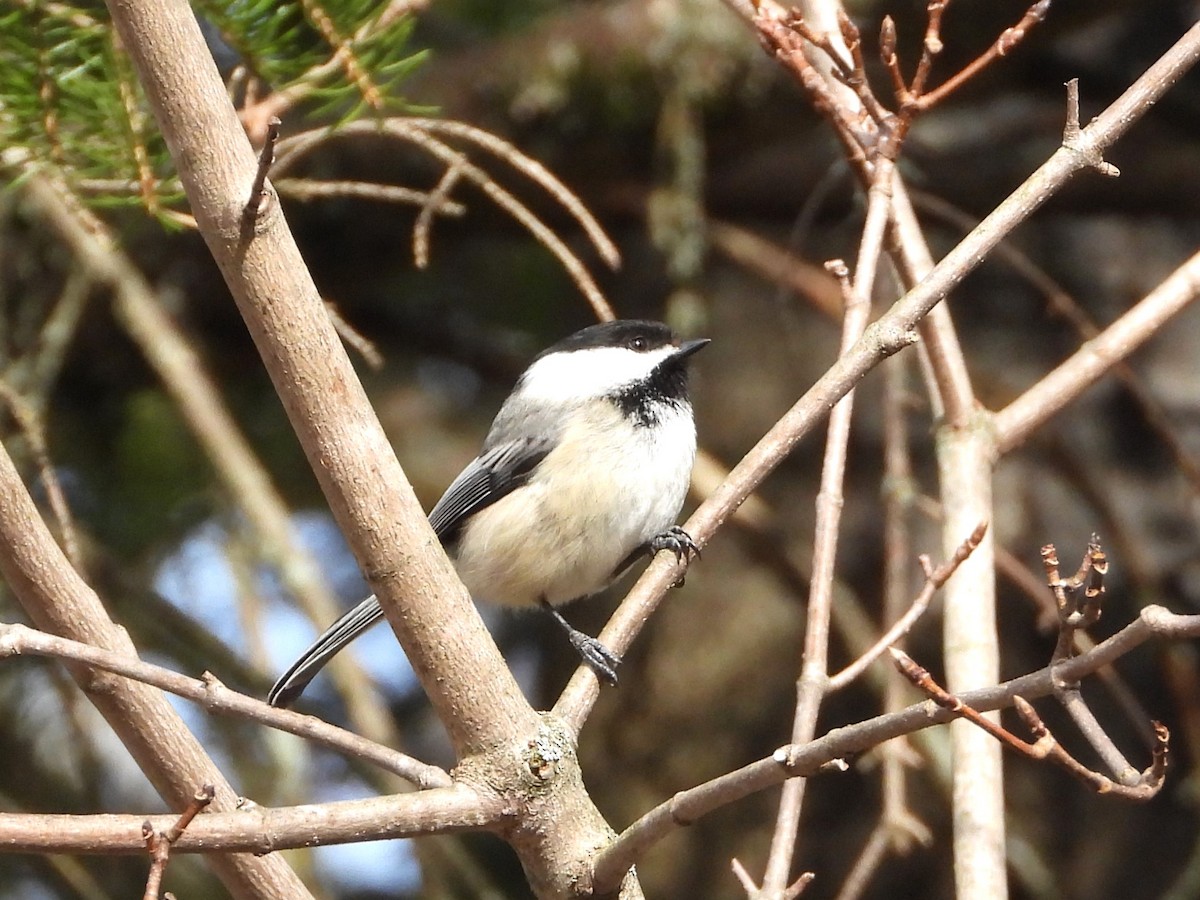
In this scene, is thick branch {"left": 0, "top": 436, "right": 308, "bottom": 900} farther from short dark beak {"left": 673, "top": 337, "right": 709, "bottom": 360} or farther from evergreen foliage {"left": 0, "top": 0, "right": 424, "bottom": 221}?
short dark beak {"left": 673, "top": 337, "right": 709, "bottom": 360}

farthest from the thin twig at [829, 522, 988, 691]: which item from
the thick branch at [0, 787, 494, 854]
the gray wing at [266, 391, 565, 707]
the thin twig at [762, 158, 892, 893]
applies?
the gray wing at [266, 391, 565, 707]

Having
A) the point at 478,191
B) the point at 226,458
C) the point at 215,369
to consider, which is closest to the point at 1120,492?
the point at 478,191

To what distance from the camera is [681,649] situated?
3131 mm

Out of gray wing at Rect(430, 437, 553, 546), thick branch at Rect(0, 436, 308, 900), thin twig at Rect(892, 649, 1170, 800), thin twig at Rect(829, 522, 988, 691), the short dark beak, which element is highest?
the short dark beak

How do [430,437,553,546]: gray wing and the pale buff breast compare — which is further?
[430,437,553,546]: gray wing

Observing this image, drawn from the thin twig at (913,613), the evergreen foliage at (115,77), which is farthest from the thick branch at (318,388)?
the evergreen foliage at (115,77)

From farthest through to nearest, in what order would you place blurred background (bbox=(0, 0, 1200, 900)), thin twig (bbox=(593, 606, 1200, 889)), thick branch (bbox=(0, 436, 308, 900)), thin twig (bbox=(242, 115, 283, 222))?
blurred background (bbox=(0, 0, 1200, 900)), thick branch (bbox=(0, 436, 308, 900)), thin twig (bbox=(242, 115, 283, 222)), thin twig (bbox=(593, 606, 1200, 889))

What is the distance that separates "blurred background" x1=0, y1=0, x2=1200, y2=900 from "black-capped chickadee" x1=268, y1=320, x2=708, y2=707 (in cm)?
42

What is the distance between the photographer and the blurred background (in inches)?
107

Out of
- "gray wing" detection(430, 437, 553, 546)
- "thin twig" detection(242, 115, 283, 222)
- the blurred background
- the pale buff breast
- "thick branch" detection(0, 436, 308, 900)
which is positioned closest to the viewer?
"thin twig" detection(242, 115, 283, 222)

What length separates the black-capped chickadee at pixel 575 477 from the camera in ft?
7.34

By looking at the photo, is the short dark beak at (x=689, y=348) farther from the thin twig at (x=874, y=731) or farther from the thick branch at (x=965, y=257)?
the thin twig at (x=874, y=731)

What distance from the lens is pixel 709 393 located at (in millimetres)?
3291

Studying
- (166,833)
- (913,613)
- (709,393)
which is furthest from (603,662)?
(709,393)
